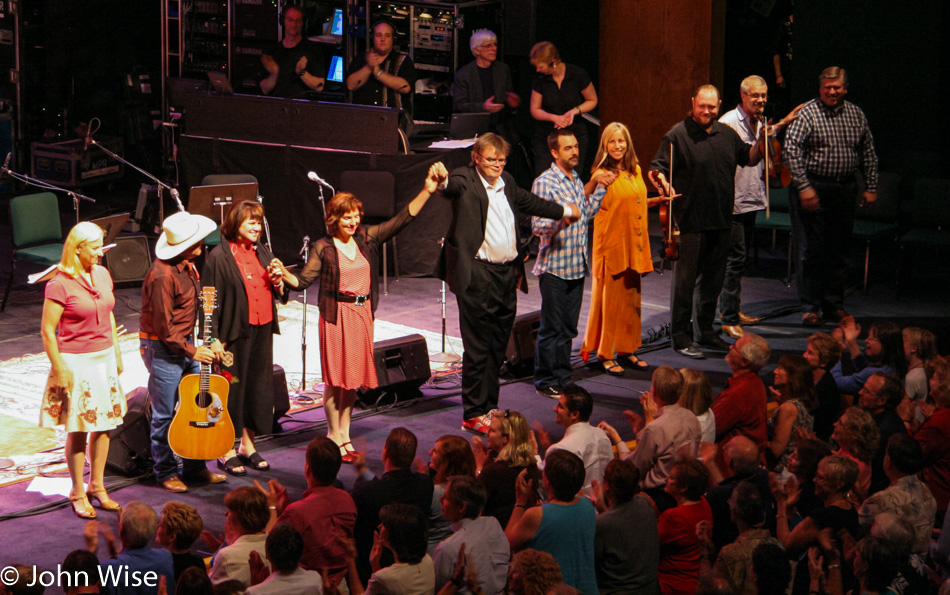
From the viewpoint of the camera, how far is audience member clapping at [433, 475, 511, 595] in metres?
4.09

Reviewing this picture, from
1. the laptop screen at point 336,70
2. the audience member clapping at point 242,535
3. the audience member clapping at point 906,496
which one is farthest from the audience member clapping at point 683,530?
the laptop screen at point 336,70

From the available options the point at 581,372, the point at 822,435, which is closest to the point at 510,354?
the point at 581,372

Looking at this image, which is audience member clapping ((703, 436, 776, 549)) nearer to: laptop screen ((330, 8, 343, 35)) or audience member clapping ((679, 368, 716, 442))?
audience member clapping ((679, 368, 716, 442))

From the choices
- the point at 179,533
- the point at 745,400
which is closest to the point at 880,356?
the point at 745,400

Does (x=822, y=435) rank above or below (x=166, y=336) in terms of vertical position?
below

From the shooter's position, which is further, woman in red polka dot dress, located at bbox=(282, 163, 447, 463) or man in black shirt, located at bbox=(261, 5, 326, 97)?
man in black shirt, located at bbox=(261, 5, 326, 97)

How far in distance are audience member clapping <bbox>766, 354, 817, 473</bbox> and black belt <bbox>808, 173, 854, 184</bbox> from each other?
3.63 meters

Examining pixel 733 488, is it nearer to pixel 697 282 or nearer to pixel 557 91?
pixel 697 282

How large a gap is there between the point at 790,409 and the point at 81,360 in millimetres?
3524

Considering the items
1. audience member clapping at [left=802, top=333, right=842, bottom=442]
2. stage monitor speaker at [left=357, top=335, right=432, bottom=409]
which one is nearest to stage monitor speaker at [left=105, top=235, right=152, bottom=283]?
stage monitor speaker at [left=357, top=335, right=432, bottom=409]

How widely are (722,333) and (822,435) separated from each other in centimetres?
298

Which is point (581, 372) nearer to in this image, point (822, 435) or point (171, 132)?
point (822, 435)

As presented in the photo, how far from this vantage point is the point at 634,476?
14.3 feet

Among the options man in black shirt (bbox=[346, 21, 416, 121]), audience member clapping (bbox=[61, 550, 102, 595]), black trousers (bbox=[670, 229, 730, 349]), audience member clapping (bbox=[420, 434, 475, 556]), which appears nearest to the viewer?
audience member clapping (bbox=[61, 550, 102, 595])
